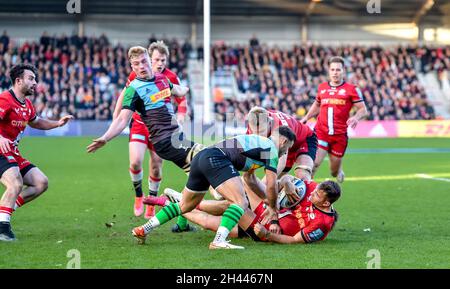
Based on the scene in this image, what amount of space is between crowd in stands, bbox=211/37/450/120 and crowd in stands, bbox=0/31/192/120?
126 inches

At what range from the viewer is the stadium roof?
43.1 metres

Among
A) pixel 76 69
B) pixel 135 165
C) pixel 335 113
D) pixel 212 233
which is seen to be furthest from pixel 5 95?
pixel 76 69

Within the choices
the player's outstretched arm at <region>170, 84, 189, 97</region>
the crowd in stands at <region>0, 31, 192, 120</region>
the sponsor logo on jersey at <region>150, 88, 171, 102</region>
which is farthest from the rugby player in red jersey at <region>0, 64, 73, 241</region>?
the crowd in stands at <region>0, 31, 192, 120</region>

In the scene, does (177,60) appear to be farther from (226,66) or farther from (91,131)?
(91,131)

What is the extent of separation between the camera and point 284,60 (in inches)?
1657

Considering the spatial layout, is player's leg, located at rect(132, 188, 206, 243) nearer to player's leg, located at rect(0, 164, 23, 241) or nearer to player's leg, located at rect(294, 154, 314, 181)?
player's leg, located at rect(0, 164, 23, 241)

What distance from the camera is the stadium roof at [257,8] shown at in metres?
43.1

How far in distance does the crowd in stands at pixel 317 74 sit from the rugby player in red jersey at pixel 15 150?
26106 mm

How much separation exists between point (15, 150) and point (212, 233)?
2.67 metres

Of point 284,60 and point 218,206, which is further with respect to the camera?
point 284,60

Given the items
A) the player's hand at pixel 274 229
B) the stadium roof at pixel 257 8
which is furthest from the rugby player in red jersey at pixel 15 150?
the stadium roof at pixel 257 8
